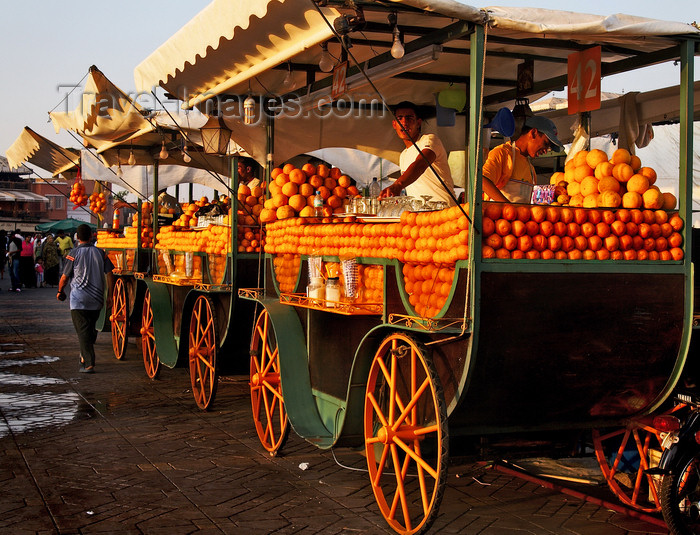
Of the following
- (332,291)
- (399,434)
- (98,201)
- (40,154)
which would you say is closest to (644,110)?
(332,291)

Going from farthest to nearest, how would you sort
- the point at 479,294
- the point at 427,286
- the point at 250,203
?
1. the point at 250,203
2. the point at 427,286
3. the point at 479,294

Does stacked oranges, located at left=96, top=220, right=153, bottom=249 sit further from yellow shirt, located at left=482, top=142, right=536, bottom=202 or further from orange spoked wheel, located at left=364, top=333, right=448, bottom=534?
orange spoked wheel, located at left=364, top=333, right=448, bottom=534

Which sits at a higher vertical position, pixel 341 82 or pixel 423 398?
pixel 341 82

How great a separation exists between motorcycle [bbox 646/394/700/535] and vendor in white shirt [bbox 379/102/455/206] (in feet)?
6.45

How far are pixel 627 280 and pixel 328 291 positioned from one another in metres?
1.81

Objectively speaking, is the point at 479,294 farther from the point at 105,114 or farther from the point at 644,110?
the point at 105,114

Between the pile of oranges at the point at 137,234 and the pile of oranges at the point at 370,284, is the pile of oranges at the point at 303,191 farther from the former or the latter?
the pile of oranges at the point at 137,234

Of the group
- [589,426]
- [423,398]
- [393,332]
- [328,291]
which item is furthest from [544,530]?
[328,291]

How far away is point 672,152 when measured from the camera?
12562 mm

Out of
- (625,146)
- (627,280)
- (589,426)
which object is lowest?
(589,426)

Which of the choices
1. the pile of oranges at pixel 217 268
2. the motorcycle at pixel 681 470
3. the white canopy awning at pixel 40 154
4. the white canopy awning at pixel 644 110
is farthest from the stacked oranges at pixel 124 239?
the motorcycle at pixel 681 470

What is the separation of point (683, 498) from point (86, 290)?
7564 mm

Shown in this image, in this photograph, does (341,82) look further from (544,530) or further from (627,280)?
(544,530)

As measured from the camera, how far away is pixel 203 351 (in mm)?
7617
